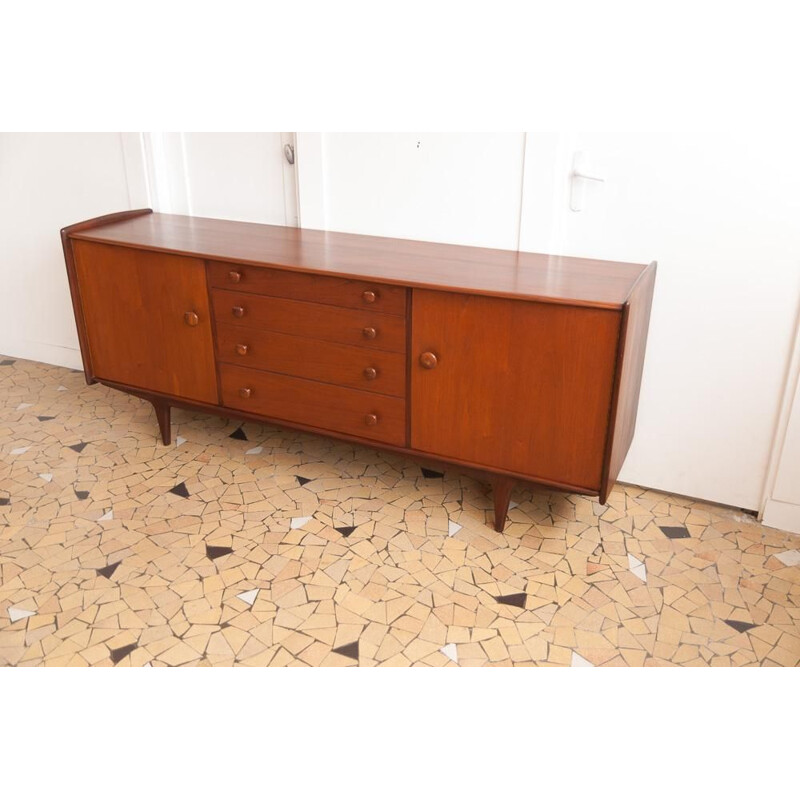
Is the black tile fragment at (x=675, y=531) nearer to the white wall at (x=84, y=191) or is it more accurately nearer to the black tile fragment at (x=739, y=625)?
the black tile fragment at (x=739, y=625)

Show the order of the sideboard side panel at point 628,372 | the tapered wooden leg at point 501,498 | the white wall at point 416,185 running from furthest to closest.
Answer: the white wall at point 416,185 → the tapered wooden leg at point 501,498 → the sideboard side panel at point 628,372

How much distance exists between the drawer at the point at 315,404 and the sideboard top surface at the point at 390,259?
0.39 metres

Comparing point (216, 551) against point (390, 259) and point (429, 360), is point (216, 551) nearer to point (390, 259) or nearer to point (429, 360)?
point (429, 360)

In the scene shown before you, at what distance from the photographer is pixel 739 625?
2.09 meters

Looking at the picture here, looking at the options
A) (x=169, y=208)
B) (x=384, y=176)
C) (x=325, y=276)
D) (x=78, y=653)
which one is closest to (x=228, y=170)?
(x=169, y=208)

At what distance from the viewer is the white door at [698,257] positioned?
2256mm

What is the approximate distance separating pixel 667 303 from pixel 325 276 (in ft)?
3.49

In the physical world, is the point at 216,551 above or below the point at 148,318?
below

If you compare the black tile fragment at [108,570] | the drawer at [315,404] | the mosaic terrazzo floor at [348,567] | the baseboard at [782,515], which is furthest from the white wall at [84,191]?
the baseboard at [782,515]

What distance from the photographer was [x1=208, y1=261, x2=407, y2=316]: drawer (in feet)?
7.65

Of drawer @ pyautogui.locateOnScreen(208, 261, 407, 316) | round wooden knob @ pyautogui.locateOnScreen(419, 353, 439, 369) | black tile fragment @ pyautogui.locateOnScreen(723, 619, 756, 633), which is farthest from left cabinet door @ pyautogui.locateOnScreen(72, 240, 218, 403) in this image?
black tile fragment @ pyautogui.locateOnScreen(723, 619, 756, 633)

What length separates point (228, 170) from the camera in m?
3.03

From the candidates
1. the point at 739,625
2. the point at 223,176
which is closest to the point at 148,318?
the point at 223,176

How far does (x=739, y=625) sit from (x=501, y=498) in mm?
745
